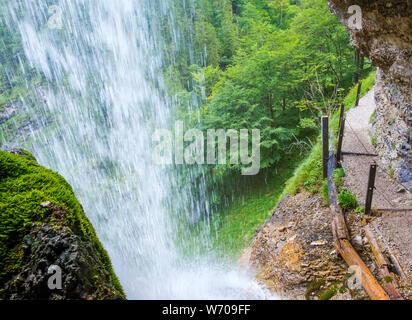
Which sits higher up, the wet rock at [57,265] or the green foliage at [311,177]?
the wet rock at [57,265]

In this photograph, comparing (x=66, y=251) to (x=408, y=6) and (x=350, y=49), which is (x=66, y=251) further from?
(x=350, y=49)

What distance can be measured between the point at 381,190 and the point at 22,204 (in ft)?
24.3

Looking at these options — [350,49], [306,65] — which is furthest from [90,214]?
[350,49]

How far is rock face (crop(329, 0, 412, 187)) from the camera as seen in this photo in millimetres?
5488

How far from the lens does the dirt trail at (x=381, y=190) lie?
195 inches

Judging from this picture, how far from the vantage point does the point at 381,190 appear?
6.42 meters

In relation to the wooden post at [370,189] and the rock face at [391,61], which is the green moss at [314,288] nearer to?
the wooden post at [370,189]

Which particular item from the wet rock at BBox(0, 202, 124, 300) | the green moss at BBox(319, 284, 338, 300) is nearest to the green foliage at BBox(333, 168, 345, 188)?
the green moss at BBox(319, 284, 338, 300)

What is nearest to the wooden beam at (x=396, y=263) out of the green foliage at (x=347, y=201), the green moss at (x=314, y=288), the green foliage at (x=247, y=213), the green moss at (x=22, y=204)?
the green foliage at (x=347, y=201)

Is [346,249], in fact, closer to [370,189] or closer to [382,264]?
[382,264]

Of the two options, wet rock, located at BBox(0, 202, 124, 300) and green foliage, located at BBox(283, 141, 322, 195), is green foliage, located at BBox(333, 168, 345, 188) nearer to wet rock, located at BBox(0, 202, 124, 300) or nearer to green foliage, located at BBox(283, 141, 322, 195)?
green foliage, located at BBox(283, 141, 322, 195)

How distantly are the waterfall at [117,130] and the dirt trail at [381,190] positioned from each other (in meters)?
3.80

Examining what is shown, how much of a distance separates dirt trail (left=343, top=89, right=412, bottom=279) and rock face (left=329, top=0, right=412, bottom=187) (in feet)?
1.18

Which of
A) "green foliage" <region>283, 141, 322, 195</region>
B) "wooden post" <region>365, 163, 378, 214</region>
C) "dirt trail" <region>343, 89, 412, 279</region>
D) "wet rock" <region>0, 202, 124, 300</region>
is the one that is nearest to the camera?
"wet rock" <region>0, 202, 124, 300</region>
